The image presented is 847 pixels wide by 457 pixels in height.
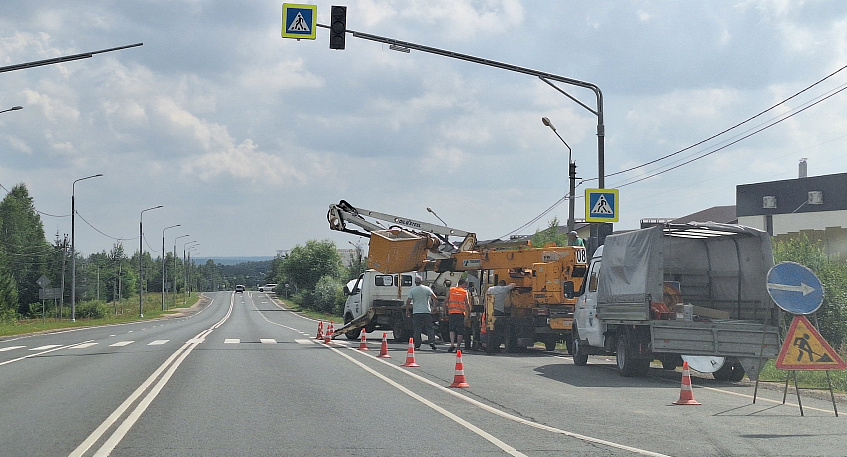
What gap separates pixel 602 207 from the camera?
2292cm

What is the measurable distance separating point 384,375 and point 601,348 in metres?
4.88

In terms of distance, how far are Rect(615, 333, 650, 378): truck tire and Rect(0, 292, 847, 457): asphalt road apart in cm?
20

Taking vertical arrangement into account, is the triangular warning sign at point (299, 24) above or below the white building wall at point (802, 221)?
above

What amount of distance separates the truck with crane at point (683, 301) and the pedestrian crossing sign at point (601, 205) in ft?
15.2

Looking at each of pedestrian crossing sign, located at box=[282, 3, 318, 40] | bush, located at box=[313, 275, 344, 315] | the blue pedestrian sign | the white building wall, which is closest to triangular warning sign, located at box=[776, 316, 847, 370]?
the blue pedestrian sign

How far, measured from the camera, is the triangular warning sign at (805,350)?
1118 centimetres

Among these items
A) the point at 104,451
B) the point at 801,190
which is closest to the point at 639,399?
the point at 104,451

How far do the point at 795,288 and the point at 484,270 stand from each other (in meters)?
13.7

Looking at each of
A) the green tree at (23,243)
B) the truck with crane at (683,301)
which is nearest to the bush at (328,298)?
the green tree at (23,243)

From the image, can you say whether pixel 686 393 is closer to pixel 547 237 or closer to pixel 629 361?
pixel 629 361

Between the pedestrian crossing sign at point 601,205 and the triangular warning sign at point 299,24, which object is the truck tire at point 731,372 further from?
the triangular warning sign at point 299,24

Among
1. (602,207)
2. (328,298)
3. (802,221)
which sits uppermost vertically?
(802,221)

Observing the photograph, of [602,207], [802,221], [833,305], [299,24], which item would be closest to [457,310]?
[602,207]

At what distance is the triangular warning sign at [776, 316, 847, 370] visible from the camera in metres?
11.2
